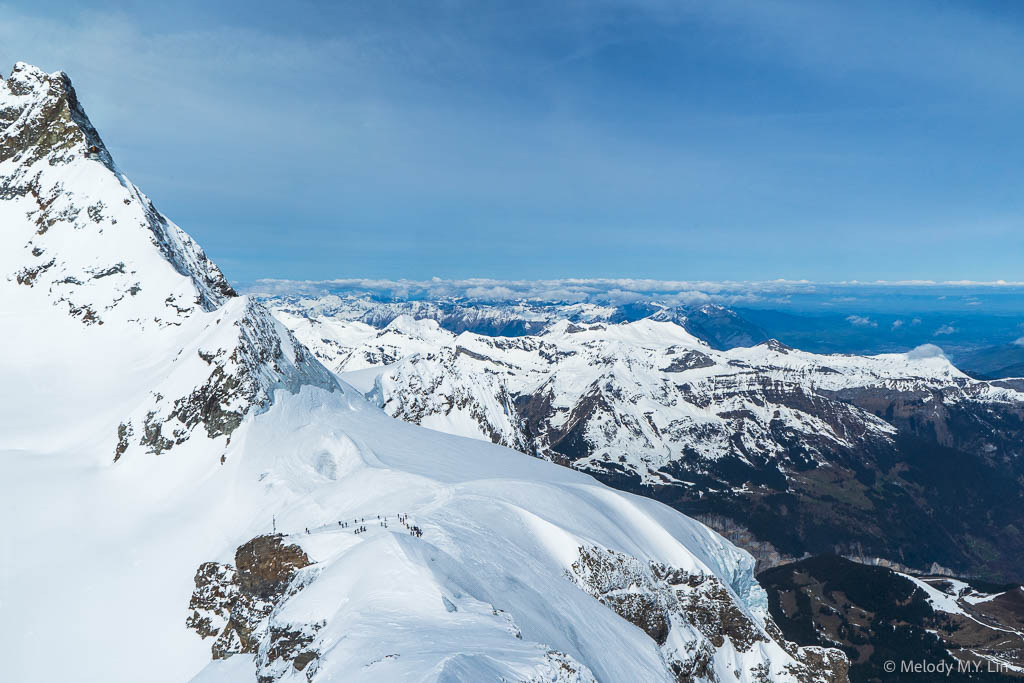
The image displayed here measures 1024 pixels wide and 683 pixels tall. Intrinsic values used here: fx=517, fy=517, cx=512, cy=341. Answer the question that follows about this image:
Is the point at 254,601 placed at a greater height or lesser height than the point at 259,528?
lesser

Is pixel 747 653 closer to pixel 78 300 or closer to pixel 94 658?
pixel 94 658

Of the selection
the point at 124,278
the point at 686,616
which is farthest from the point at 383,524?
the point at 124,278

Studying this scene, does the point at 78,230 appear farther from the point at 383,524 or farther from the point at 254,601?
the point at 383,524

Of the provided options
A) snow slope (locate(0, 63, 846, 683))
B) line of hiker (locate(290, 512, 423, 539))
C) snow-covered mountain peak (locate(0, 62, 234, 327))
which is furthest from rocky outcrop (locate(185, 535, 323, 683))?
snow-covered mountain peak (locate(0, 62, 234, 327))

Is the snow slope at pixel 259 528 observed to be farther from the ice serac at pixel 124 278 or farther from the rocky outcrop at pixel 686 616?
the ice serac at pixel 124 278

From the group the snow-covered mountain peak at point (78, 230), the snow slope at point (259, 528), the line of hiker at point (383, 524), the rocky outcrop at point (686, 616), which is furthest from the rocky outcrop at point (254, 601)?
the snow-covered mountain peak at point (78, 230)

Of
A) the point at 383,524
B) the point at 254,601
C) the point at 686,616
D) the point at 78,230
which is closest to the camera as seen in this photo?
the point at 254,601
